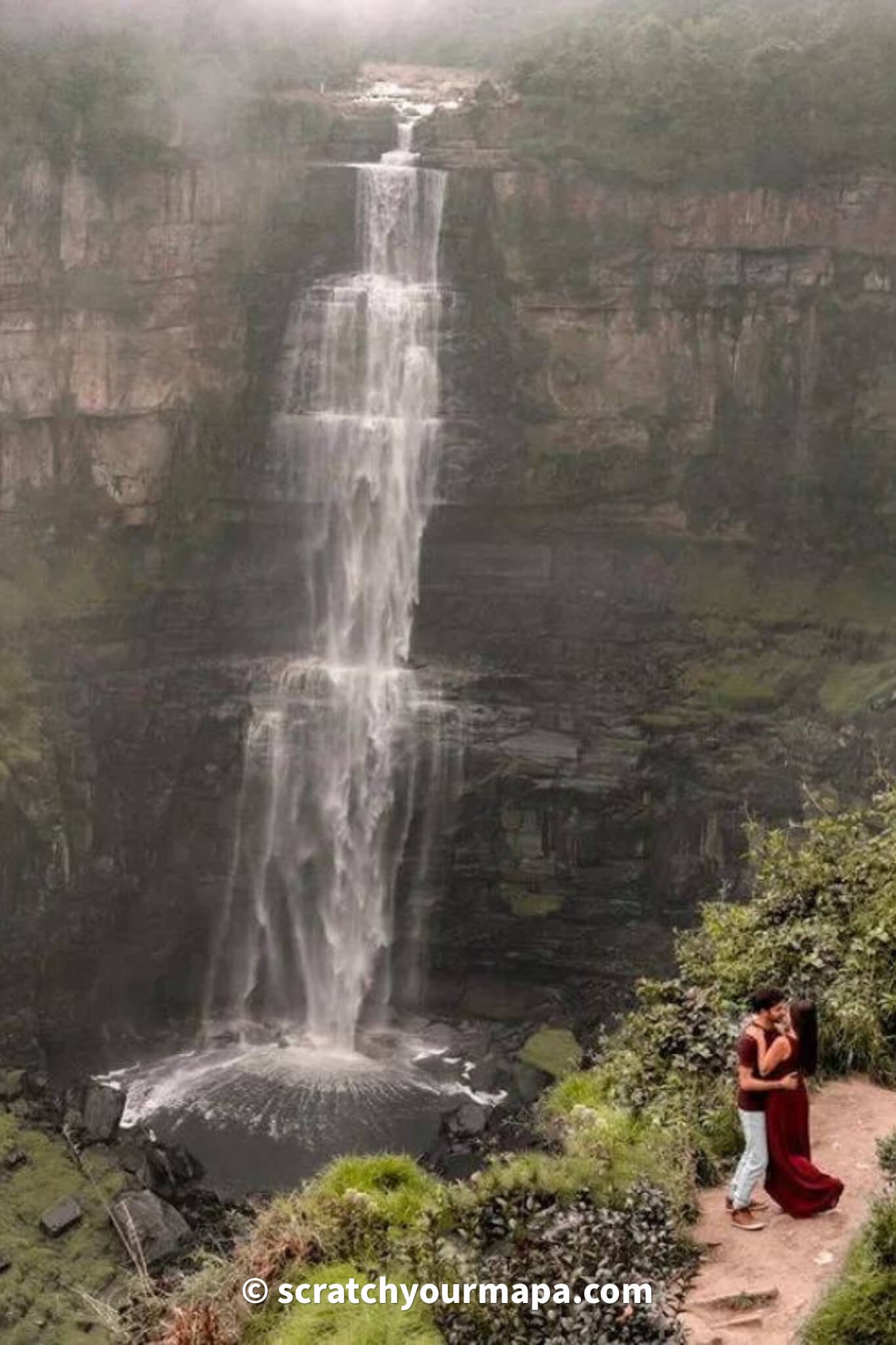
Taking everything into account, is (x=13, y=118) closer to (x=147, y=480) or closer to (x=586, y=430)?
(x=147, y=480)

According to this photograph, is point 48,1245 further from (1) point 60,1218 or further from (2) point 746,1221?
(2) point 746,1221

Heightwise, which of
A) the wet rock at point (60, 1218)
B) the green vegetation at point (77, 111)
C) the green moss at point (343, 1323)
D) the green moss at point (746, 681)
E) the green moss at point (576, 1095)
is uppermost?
the green vegetation at point (77, 111)

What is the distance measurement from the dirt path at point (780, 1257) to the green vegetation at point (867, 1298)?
0.96ft

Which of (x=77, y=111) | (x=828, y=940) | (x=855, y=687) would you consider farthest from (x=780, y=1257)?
(x=77, y=111)

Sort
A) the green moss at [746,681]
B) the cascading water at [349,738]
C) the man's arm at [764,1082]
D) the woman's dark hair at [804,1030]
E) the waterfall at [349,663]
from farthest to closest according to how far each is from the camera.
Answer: the waterfall at [349,663]
the green moss at [746,681]
the cascading water at [349,738]
the woman's dark hair at [804,1030]
the man's arm at [764,1082]

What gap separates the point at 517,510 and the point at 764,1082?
24.9 meters

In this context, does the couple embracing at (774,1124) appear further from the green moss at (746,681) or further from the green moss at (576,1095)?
the green moss at (746,681)

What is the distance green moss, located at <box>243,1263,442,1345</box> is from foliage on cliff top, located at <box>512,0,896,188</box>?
91.2 ft

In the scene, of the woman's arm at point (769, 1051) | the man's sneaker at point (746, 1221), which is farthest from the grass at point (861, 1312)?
the woman's arm at point (769, 1051)

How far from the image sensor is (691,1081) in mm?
11906

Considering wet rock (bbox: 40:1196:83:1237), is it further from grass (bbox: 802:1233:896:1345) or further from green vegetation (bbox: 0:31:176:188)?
green vegetation (bbox: 0:31:176:188)

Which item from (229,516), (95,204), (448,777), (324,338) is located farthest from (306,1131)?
(95,204)

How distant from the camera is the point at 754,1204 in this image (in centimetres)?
990

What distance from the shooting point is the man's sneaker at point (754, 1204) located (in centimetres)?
980
